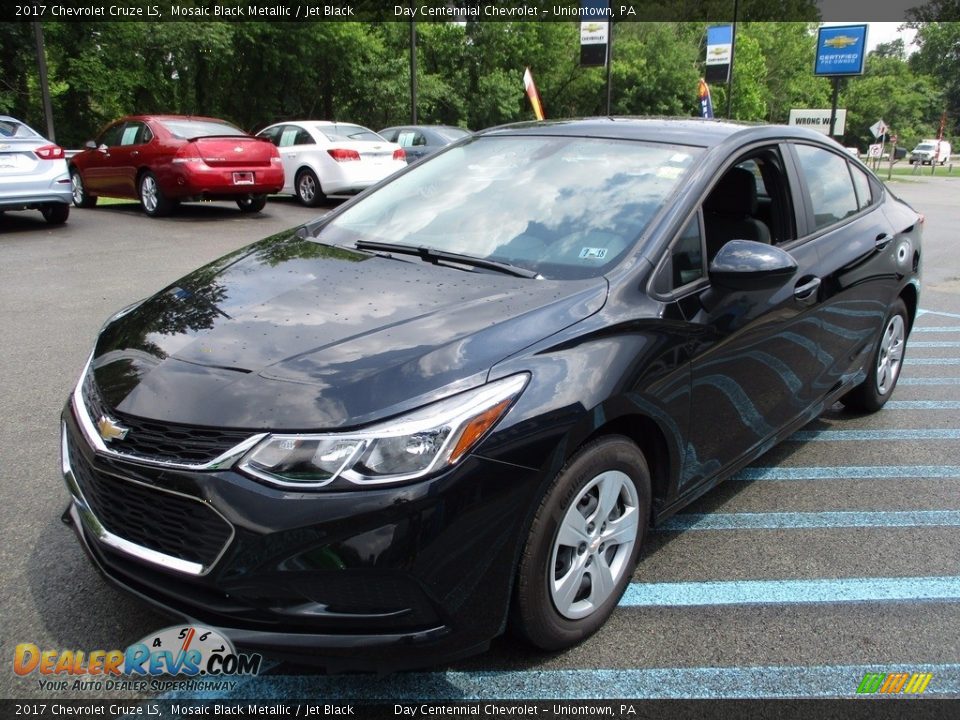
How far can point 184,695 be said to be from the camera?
8.21 feet

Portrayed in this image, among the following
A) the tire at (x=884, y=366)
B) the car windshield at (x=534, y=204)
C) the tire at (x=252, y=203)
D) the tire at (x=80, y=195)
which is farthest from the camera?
the tire at (x=80, y=195)

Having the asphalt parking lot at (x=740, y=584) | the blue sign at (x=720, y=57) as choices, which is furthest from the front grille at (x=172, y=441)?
the blue sign at (x=720, y=57)

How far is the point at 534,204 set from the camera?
3.45 metres

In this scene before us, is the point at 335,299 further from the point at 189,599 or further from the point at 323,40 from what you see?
the point at 323,40

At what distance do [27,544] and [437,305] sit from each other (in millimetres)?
1924

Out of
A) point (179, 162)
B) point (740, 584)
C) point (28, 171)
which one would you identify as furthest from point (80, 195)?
point (740, 584)

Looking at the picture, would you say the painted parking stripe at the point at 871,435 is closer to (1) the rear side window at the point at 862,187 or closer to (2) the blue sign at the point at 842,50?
(1) the rear side window at the point at 862,187

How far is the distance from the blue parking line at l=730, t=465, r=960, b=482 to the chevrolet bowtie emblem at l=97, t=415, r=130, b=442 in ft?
9.62

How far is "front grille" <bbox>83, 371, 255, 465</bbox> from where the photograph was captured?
2.21 metres

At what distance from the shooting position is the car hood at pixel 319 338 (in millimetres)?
2283

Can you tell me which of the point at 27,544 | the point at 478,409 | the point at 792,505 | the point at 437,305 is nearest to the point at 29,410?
the point at 27,544

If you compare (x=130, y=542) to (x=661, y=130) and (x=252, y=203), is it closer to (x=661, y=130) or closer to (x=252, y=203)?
(x=661, y=130)

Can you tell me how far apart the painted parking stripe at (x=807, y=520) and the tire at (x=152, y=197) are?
11337mm

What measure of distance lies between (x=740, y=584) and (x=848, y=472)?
1.45 metres
